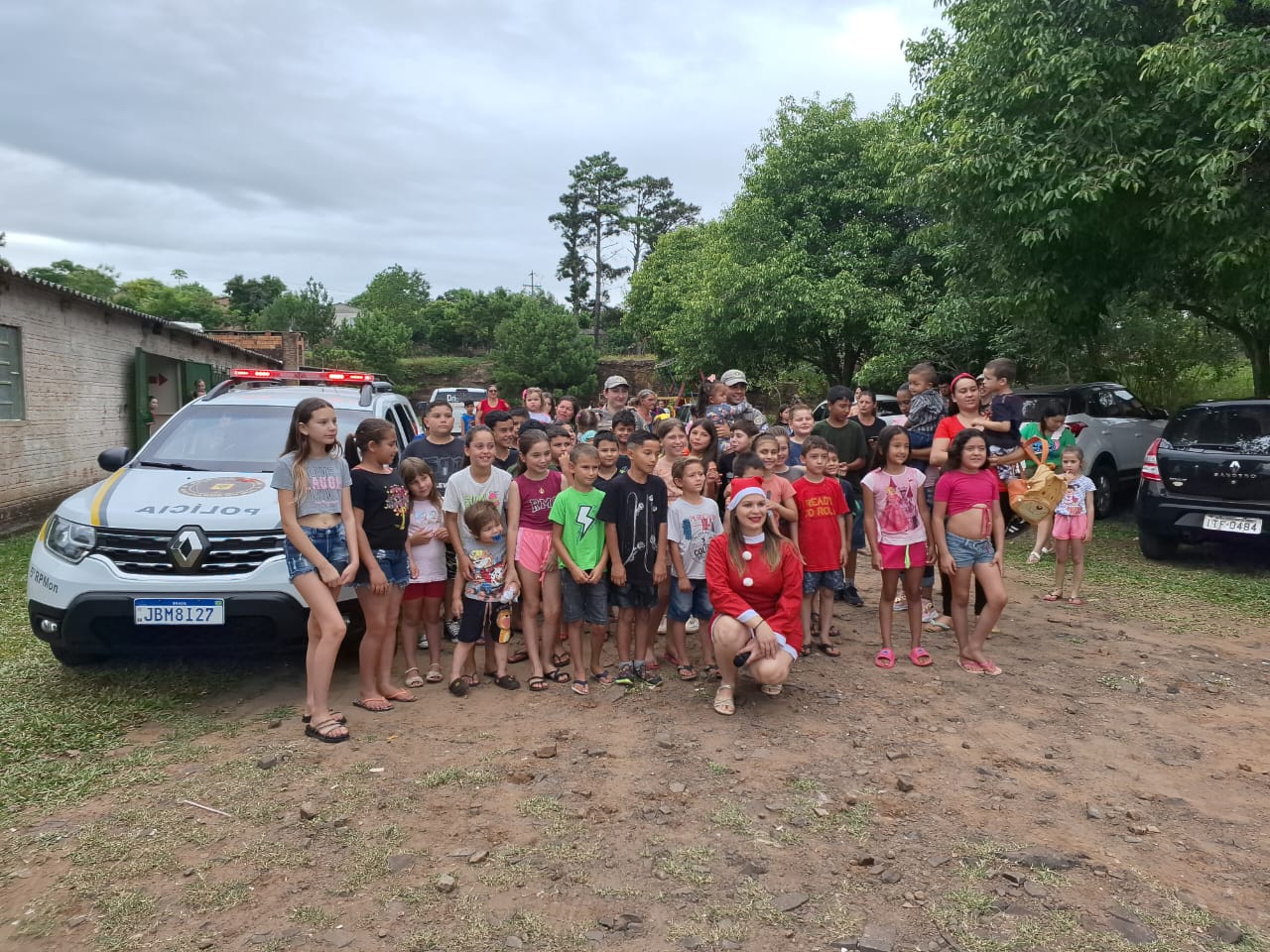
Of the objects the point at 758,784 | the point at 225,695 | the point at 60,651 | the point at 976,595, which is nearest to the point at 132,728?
the point at 225,695

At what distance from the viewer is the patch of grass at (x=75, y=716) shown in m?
3.62

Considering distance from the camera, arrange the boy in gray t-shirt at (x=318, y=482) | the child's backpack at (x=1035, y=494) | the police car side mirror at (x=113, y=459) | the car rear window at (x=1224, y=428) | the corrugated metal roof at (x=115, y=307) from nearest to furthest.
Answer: the boy in gray t-shirt at (x=318, y=482) → the police car side mirror at (x=113, y=459) → the child's backpack at (x=1035, y=494) → the car rear window at (x=1224, y=428) → the corrugated metal roof at (x=115, y=307)

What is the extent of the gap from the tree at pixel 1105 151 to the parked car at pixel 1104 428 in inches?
31.4

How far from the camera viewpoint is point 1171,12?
8.64 metres

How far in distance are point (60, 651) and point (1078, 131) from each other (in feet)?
30.7

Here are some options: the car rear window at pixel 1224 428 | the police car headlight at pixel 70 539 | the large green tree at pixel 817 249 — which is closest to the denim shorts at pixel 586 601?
the police car headlight at pixel 70 539

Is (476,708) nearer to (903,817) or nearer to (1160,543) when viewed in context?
(903,817)

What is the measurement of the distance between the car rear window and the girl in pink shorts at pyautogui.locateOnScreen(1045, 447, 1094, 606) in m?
1.62

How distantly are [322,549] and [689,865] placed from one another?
2209 millimetres

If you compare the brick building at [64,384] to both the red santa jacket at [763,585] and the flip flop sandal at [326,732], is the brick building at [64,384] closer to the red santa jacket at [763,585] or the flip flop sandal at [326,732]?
the flip flop sandal at [326,732]

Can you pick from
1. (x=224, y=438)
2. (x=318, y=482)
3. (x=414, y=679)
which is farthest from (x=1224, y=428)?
(x=224, y=438)

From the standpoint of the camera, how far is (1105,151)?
816 centimetres

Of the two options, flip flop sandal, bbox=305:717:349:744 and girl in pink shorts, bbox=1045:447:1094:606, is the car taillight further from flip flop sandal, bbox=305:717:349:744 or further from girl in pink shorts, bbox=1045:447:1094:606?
flip flop sandal, bbox=305:717:349:744

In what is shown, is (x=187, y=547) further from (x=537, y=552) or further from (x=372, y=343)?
(x=372, y=343)
